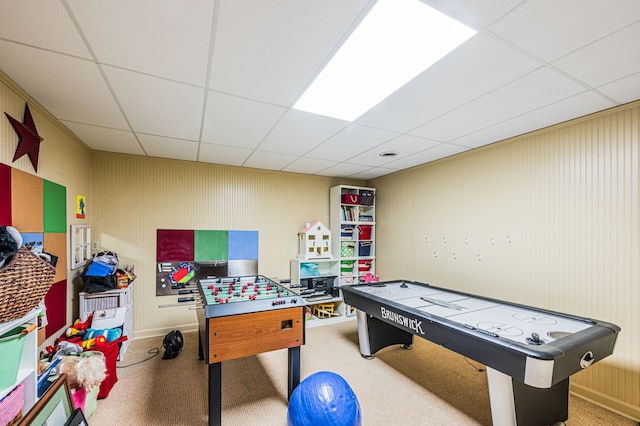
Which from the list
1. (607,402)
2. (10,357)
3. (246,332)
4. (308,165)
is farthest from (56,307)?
(607,402)

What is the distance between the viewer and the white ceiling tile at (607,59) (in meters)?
1.40

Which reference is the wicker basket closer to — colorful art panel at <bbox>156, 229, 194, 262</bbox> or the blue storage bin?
colorful art panel at <bbox>156, 229, 194, 262</bbox>

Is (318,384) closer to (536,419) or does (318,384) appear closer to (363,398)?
(363,398)

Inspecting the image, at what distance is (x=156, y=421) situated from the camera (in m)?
2.03

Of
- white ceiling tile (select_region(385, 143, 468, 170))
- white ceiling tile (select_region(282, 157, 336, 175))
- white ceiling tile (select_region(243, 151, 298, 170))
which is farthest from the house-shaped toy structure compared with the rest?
white ceiling tile (select_region(385, 143, 468, 170))

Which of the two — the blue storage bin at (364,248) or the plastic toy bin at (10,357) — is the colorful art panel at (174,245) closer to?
the plastic toy bin at (10,357)

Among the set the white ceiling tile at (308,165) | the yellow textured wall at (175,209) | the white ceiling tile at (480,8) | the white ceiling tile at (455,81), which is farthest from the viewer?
the white ceiling tile at (308,165)

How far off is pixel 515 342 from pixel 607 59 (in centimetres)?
166

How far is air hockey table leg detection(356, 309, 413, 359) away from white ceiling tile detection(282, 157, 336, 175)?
199 cm

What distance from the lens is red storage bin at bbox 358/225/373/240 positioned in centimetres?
486

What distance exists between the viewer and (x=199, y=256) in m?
3.91

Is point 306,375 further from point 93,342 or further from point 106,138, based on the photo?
point 106,138

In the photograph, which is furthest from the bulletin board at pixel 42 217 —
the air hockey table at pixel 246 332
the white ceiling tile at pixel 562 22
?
the white ceiling tile at pixel 562 22

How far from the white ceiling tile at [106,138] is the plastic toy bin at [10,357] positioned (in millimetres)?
1968
